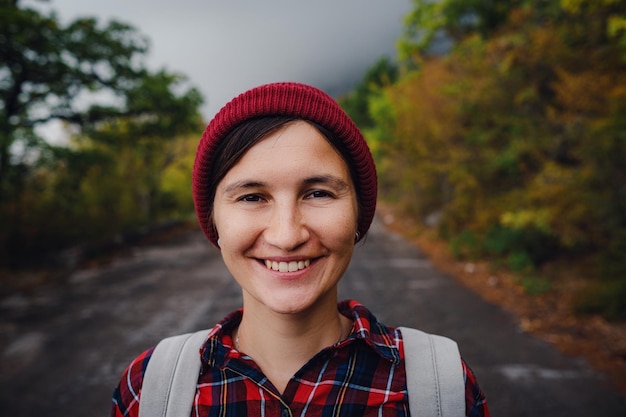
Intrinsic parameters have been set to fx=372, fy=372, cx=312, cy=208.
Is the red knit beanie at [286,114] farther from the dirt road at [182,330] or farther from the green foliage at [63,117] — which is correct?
the green foliage at [63,117]

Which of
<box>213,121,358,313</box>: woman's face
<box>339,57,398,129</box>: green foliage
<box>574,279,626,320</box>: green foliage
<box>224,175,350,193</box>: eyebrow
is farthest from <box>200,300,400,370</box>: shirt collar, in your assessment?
<box>339,57,398,129</box>: green foliage

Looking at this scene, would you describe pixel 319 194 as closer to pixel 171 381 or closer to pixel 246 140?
pixel 246 140

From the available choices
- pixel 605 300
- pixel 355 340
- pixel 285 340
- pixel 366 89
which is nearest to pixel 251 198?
pixel 285 340

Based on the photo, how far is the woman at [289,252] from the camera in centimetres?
111

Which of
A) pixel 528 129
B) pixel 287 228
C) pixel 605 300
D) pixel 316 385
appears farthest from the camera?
pixel 528 129

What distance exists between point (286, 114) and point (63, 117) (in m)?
9.21

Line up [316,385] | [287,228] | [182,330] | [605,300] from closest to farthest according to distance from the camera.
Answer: [287,228] < [316,385] < [605,300] < [182,330]

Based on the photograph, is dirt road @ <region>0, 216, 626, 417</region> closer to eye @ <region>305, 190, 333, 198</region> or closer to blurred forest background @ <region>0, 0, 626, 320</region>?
blurred forest background @ <region>0, 0, 626, 320</region>

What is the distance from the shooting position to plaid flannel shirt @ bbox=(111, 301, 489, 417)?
1145 millimetres

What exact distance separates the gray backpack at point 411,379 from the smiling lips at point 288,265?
420 mm

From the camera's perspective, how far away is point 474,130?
29.3 feet

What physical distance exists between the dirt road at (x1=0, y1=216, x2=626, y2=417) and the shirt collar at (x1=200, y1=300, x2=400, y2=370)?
75.6 inches

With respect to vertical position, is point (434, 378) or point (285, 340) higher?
point (285, 340)

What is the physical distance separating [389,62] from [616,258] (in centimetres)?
3073
